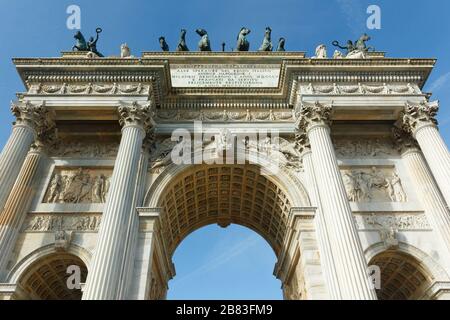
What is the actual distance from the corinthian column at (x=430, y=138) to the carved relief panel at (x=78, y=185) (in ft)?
51.3

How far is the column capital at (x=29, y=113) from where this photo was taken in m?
18.9

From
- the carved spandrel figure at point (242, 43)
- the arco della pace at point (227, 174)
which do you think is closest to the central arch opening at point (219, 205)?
the arco della pace at point (227, 174)

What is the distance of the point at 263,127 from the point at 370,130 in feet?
19.8

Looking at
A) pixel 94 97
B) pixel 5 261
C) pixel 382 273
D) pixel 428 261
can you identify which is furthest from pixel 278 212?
pixel 5 261

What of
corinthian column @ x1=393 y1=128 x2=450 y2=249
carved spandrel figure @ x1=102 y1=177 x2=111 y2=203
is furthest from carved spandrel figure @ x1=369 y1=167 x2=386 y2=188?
carved spandrel figure @ x1=102 y1=177 x2=111 y2=203

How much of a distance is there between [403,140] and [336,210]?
7662 mm

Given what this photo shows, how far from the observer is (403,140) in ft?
67.3

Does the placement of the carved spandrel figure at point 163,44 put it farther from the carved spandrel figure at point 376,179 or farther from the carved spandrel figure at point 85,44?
the carved spandrel figure at point 376,179

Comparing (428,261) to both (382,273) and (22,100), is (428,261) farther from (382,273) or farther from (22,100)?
(22,100)
